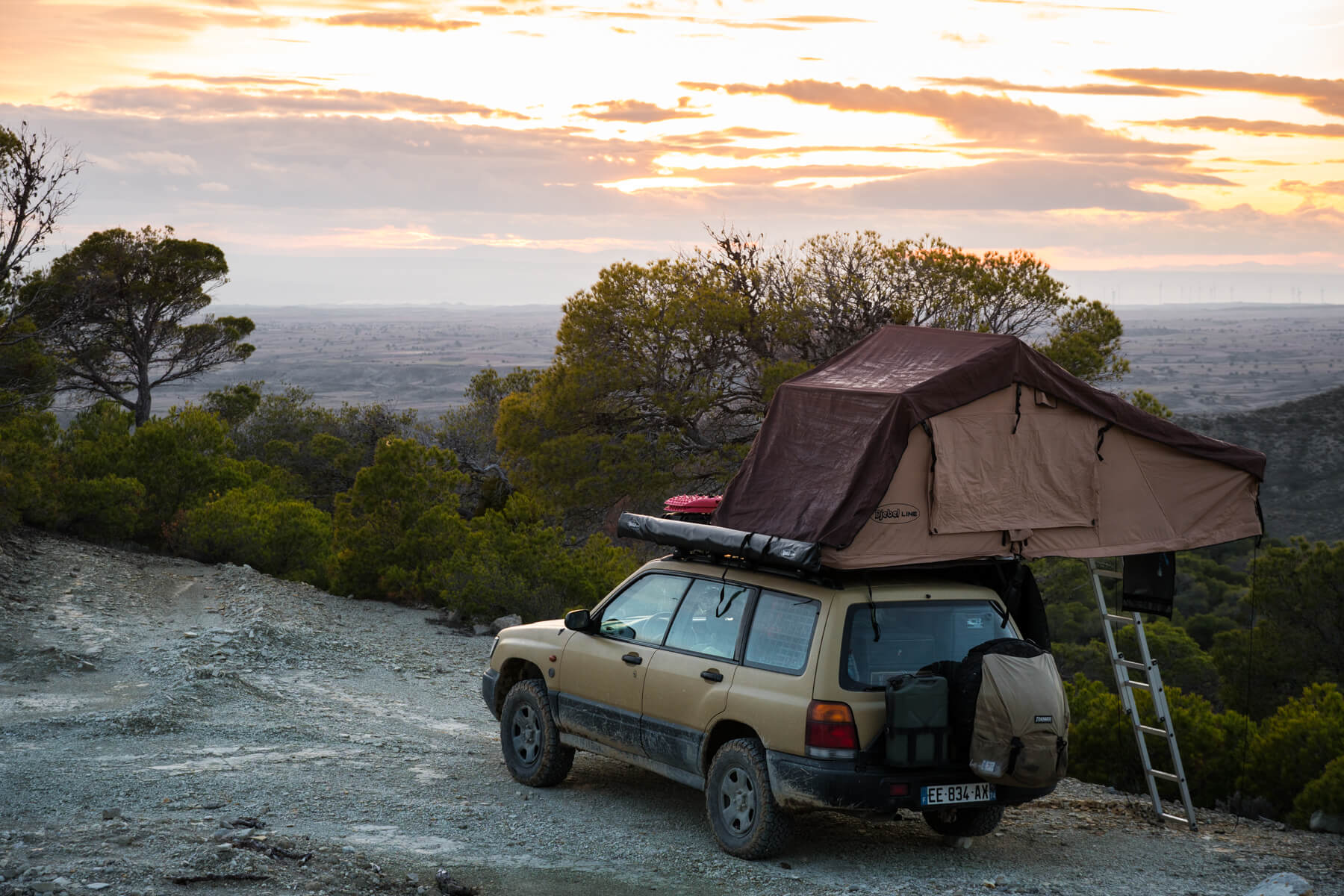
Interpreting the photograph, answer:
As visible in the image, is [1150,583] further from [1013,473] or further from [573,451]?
[573,451]

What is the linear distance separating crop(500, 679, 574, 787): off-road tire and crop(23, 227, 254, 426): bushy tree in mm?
27842

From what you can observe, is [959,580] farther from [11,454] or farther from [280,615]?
[11,454]

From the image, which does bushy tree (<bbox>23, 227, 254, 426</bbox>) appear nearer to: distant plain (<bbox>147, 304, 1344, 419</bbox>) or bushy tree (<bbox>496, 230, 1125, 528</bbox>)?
bushy tree (<bbox>496, 230, 1125, 528</bbox>)

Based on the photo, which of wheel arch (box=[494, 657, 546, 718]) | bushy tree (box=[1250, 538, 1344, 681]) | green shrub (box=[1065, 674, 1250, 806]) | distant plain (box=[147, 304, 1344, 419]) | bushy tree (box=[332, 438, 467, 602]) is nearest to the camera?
wheel arch (box=[494, 657, 546, 718])

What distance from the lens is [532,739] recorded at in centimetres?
830

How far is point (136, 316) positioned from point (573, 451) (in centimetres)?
1813

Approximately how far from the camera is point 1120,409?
24.9 feet

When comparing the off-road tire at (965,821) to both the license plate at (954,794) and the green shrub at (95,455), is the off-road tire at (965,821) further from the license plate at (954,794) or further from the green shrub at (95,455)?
the green shrub at (95,455)

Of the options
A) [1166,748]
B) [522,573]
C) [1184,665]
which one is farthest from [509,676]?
[1184,665]

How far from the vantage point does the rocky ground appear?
5.98m

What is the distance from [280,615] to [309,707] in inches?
184

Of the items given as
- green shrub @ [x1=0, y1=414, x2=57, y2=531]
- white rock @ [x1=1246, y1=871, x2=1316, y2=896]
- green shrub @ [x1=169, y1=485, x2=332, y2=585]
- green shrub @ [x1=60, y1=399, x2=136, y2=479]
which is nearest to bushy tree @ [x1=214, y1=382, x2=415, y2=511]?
green shrub @ [x1=60, y1=399, x2=136, y2=479]

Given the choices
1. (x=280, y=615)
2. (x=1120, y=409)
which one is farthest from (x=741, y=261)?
(x=1120, y=409)

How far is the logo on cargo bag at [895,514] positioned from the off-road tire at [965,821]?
173cm
